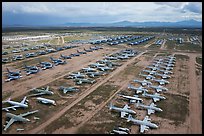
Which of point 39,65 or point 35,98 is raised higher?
point 39,65

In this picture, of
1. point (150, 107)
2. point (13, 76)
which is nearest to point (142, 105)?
point (150, 107)

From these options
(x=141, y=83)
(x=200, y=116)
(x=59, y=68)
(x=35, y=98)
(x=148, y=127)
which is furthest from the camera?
(x=59, y=68)

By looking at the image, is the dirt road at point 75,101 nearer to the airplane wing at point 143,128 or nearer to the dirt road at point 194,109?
the airplane wing at point 143,128

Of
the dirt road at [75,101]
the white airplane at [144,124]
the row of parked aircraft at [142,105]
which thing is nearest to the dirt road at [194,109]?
the row of parked aircraft at [142,105]

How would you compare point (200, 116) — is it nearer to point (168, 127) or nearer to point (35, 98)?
point (168, 127)

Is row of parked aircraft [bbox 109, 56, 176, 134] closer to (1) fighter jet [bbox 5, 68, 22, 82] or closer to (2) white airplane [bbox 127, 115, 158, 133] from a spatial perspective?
(2) white airplane [bbox 127, 115, 158, 133]

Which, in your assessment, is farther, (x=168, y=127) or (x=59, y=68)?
(x=59, y=68)

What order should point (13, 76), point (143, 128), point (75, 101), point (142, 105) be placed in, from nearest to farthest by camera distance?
point (143, 128) → point (142, 105) → point (75, 101) → point (13, 76)

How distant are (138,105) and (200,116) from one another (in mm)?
12170

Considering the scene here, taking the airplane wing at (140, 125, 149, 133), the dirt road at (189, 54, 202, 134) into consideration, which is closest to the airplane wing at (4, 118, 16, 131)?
the airplane wing at (140, 125, 149, 133)

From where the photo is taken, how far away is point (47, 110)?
44.9m

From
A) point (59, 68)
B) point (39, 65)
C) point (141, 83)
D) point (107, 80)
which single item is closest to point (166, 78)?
point (141, 83)

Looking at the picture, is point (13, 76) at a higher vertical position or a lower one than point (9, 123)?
higher

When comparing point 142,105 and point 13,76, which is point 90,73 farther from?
point 142,105
